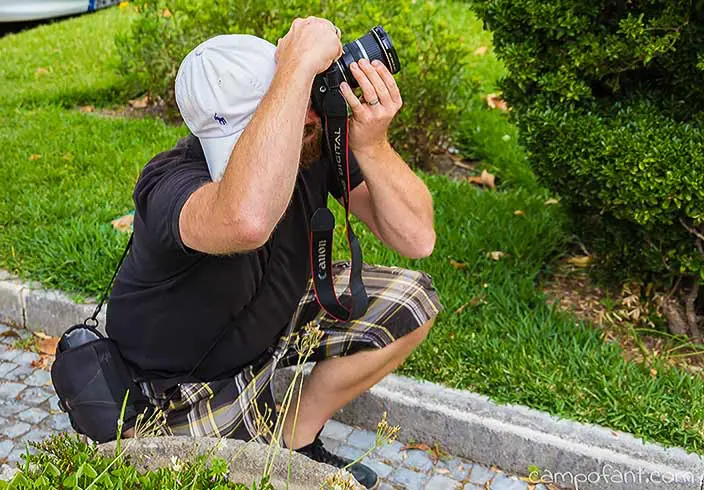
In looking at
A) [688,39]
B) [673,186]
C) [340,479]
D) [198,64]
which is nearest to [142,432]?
[340,479]

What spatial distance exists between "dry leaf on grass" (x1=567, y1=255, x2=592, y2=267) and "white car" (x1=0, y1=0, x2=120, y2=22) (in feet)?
22.8

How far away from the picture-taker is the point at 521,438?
3.03m

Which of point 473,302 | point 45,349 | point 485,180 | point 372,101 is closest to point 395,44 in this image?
point 485,180

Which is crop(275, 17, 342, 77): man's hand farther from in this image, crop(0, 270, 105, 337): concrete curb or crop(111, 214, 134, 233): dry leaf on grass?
crop(111, 214, 134, 233): dry leaf on grass

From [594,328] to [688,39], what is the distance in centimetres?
115

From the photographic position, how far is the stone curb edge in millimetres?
2881

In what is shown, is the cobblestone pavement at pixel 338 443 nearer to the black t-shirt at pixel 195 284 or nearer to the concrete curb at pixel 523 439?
the concrete curb at pixel 523 439

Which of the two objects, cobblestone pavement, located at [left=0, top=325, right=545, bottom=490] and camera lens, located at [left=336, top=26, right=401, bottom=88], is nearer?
camera lens, located at [left=336, top=26, right=401, bottom=88]

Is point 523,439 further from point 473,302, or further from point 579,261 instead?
point 579,261

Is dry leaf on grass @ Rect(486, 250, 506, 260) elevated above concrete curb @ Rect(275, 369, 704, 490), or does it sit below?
above

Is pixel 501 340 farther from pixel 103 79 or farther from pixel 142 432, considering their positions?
pixel 103 79

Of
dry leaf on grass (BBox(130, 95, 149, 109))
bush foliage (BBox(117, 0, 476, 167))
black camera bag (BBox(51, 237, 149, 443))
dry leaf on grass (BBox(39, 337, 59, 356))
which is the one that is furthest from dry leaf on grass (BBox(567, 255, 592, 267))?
dry leaf on grass (BBox(130, 95, 149, 109))

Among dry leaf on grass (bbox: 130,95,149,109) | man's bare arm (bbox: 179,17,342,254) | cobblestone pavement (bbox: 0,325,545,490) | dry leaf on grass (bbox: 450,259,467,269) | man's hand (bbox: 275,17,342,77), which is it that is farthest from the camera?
dry leaf on grass (bbox: 130,95,149,109)

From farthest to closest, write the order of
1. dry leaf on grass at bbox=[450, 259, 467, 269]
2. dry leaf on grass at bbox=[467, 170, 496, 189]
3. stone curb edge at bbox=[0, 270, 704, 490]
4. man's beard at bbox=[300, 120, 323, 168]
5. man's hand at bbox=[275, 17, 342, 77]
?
dry leaf on grass at bbox=[467, 170, 496, 189]
dry leaf on grass at bbox=[450, 259, 467, 269]
stone curb edge at bbox=[0, 270, 704, 490]
man's beard at bbox=[300, 120, 323, 168]
man's hand at bbox=[275, 17, 342, 77]
